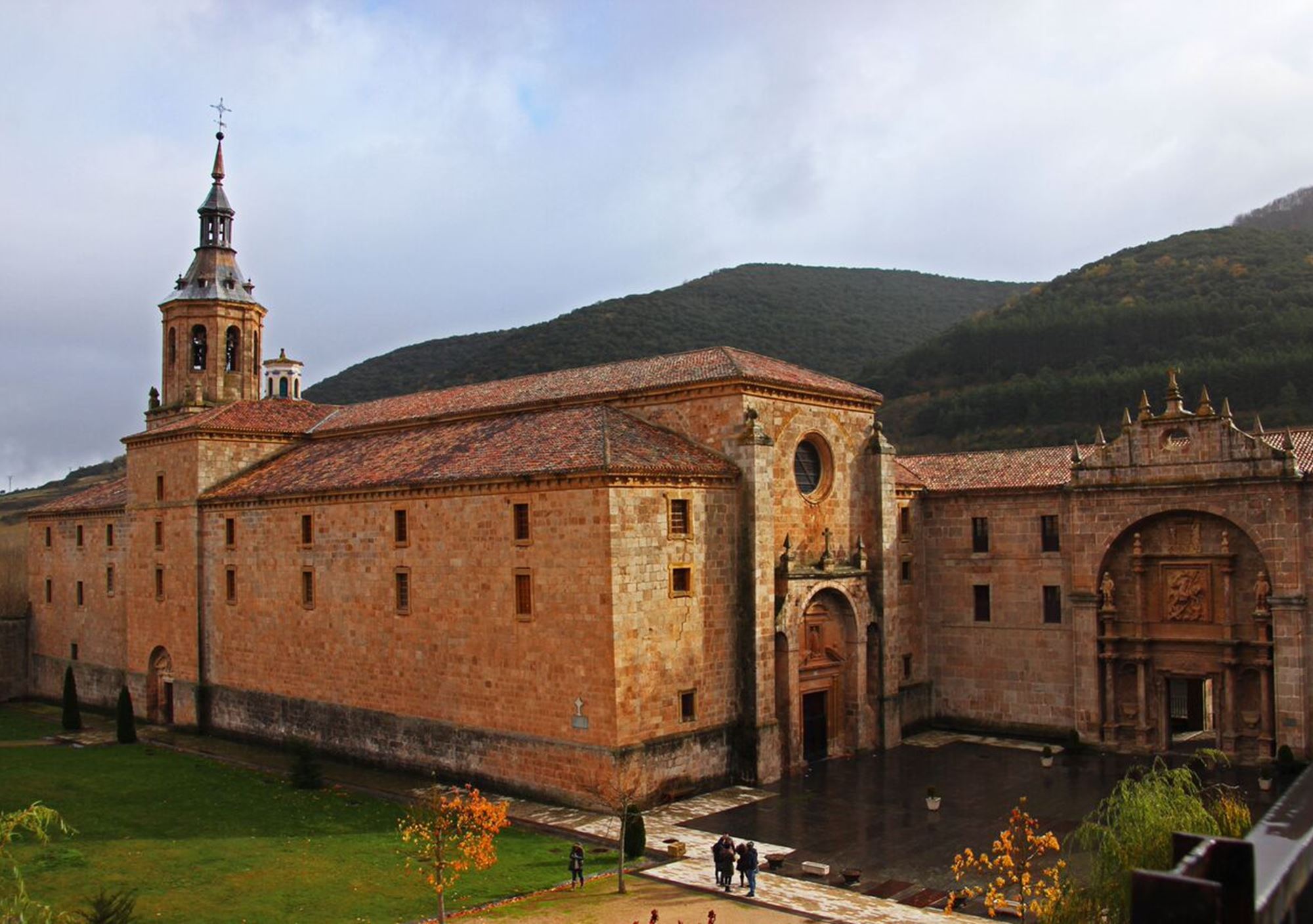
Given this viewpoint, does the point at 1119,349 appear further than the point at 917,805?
Yes

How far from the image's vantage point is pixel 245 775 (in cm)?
3316

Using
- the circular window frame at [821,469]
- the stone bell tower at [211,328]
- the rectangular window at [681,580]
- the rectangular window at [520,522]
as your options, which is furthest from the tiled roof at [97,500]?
the circular window frame at [821,469]

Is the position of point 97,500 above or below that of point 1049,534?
above

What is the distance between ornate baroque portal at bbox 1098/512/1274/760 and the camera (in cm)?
3139

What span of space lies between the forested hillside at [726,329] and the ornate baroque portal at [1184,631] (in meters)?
57.5

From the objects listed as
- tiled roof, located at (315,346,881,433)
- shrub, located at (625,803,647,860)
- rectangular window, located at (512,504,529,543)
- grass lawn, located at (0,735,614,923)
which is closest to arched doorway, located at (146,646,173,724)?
grass lawn, located at (0,735,614,923)

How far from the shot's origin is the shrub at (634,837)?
23.0 m

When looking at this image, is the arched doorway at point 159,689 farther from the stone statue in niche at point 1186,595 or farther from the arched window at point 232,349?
the stone statue in niche at point 1186,595

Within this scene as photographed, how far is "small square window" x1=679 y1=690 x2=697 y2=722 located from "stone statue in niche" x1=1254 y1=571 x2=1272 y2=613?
1586 centimetres

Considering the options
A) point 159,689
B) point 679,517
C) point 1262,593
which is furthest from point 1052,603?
point 159,689

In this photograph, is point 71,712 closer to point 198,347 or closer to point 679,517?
point 198,347

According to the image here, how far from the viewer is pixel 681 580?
29.3 metres

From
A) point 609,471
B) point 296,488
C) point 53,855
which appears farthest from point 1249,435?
point 53,855

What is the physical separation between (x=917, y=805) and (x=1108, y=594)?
10155 mm
